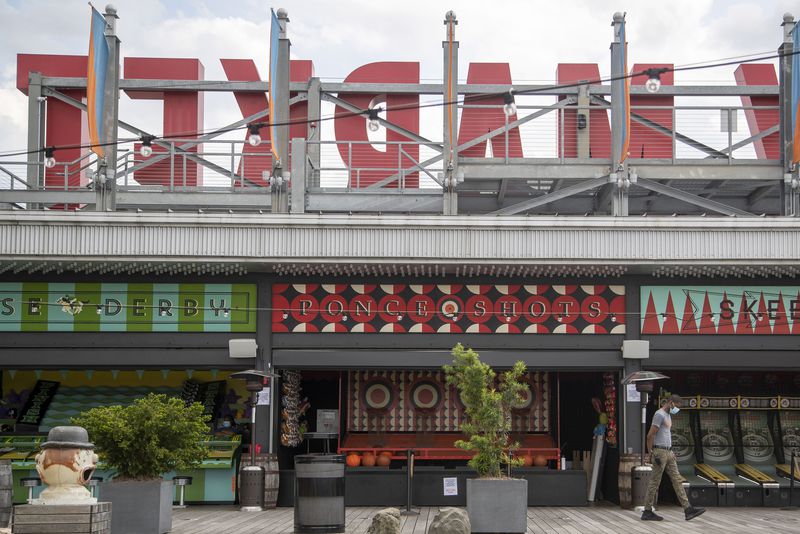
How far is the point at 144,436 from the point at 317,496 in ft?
7.70

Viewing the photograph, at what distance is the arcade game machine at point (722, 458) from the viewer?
1839 cm

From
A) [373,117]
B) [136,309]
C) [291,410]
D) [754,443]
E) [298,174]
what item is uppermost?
[373,117]

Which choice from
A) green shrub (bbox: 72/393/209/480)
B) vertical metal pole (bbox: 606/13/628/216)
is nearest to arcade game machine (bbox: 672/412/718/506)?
vertical metal pole (bbox: 606/13/628/216)

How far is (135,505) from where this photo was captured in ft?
44.0

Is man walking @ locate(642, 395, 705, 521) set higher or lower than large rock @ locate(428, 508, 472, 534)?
higher

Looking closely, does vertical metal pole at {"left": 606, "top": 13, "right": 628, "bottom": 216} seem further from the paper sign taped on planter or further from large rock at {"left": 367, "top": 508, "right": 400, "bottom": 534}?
large rock at {"left": 367, "top": 508, "right": 400, "bottom": 534}

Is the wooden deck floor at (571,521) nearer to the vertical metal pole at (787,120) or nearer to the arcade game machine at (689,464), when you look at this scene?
the arcade game machine at (689,464)

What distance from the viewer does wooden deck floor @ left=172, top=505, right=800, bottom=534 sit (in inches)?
575

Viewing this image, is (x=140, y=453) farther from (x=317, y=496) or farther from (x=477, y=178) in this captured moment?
(x=477, y=178)

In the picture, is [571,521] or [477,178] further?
[477,178]

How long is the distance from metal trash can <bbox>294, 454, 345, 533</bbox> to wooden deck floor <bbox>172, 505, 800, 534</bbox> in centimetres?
58

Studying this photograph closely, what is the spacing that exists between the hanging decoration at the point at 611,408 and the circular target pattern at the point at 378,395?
4082mm

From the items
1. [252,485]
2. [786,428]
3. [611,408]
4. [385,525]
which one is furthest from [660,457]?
[252,485]

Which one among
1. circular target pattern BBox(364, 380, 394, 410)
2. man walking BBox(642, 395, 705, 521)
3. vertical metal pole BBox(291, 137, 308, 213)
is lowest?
man walking BBox(642, 395, 705, 521)
